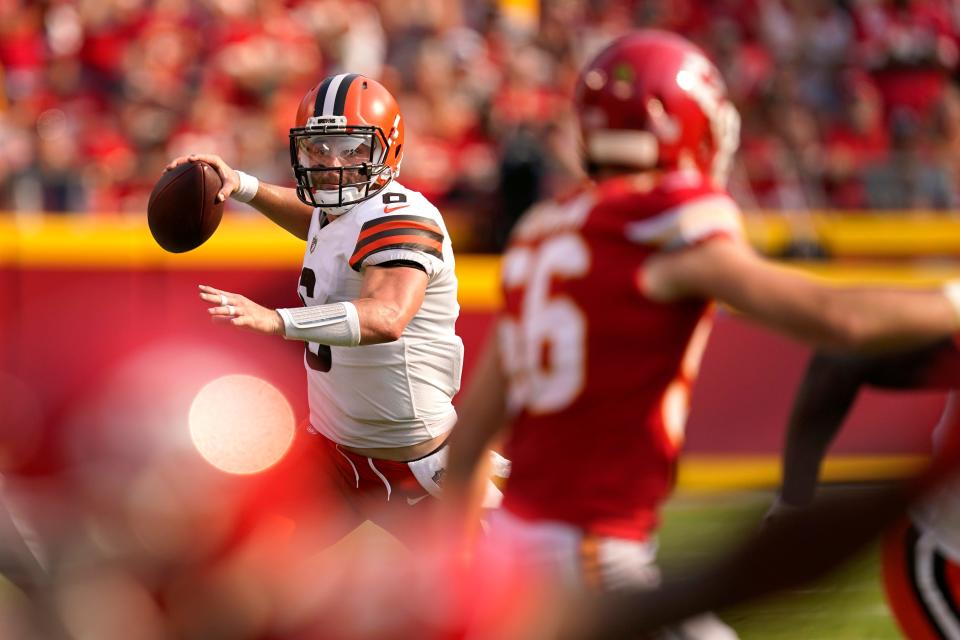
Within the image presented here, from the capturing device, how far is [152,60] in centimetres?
1002

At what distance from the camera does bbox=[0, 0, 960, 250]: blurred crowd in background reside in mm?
9250

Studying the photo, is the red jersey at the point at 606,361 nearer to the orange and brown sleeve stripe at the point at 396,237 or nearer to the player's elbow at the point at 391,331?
the player's elbow at the point at 391,331

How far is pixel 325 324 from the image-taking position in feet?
11.6

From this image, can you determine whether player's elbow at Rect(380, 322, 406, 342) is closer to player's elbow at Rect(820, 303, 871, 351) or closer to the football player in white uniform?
the football player in white uniform

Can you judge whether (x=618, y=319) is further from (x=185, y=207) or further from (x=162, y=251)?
(x=162, y=251)

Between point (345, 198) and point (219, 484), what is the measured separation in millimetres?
1141

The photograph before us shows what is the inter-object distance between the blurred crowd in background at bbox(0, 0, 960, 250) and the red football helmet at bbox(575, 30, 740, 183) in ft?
20.7

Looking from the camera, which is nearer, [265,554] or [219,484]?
[265,554]

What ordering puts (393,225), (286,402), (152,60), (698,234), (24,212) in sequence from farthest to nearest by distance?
1. (152,60)
2. (24,212)
3. (286,402)
4. (393,225)
5. (698,234)

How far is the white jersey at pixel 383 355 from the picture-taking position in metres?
3.91

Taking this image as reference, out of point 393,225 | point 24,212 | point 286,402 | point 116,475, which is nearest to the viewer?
point 116,475

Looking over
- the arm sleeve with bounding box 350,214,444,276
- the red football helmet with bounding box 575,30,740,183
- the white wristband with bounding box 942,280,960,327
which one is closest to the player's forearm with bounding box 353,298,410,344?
the arm sleeve with bounding box 350,214,444,276

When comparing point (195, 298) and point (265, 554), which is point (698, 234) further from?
point (195, 298)

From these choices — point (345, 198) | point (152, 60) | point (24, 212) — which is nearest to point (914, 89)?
point (152, 60)
